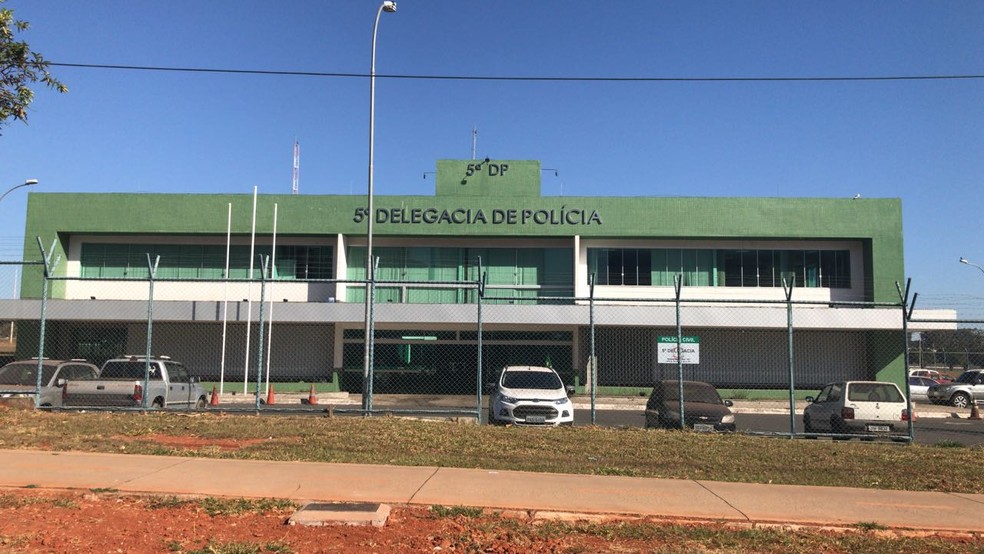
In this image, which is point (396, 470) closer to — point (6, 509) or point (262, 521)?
point (262, 521)

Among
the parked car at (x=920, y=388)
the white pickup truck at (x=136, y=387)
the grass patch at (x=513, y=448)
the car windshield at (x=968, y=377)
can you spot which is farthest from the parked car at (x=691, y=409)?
the parked car at (x=920, y=388)

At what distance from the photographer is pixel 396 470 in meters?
9.04

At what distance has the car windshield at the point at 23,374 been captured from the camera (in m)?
15.8

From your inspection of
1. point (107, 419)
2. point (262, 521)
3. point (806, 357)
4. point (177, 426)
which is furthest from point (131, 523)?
point (806, 357)

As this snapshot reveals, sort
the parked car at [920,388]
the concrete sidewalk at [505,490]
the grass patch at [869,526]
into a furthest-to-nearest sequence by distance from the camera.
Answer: the parked car at [920,388], the concrete sidewalk at [505,490], the grass patch at [869,526]

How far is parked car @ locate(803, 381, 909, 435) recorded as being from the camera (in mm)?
14461

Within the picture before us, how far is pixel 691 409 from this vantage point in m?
14.1

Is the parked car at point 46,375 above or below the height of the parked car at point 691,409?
above

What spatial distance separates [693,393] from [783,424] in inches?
293

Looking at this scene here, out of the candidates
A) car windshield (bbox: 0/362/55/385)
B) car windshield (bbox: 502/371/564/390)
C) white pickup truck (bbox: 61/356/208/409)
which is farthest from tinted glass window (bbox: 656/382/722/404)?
car windshield (bbox: 0/362/55/385)

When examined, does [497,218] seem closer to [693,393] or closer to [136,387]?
[693,393]

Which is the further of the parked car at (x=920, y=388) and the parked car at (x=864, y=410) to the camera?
the parked car at (x=920, y=388)

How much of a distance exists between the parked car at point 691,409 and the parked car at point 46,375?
11.8m

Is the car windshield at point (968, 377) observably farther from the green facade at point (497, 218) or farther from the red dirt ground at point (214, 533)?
the red dirt ground at point (214, 533)
